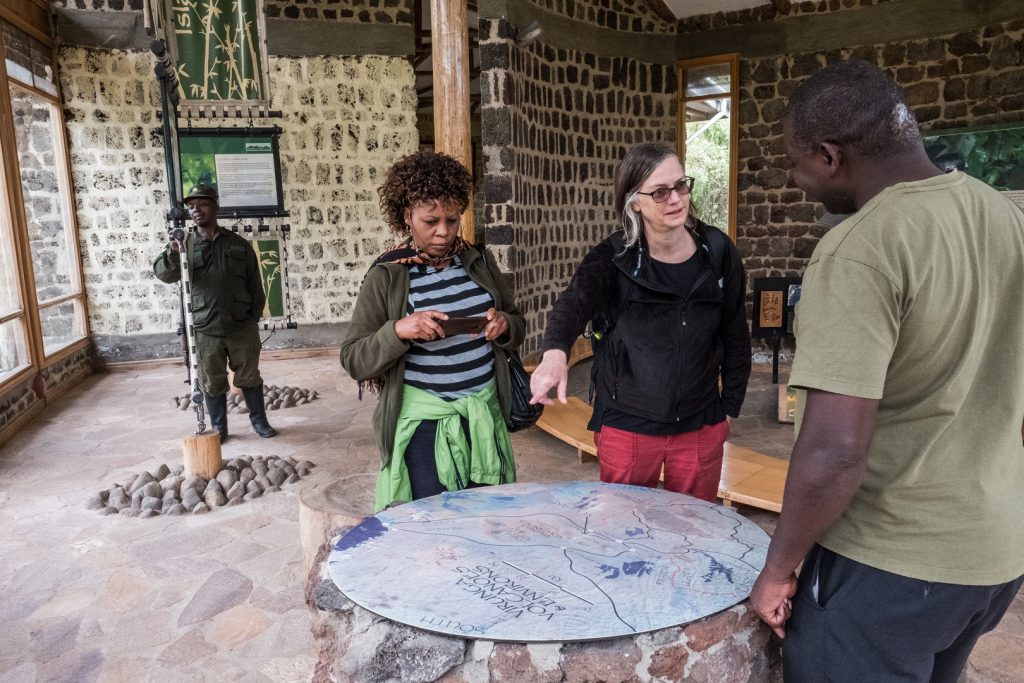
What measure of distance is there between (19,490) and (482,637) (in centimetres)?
445

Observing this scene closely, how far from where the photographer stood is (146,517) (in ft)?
13.8

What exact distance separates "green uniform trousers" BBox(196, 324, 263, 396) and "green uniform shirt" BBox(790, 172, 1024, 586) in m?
4.84

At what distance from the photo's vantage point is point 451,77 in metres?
4.68

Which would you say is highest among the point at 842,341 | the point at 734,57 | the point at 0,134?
the point at 734,57

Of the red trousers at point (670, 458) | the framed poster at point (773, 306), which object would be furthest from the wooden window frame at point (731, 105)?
the red trousers at point (670, 458)

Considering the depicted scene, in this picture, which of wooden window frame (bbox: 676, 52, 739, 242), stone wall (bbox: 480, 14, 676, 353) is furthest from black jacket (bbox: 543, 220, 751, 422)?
wooden window frame (bbox: 676, 52, 739, 242)

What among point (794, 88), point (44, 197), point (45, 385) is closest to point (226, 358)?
point (45, 385)

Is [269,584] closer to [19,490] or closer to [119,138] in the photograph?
[19,490]

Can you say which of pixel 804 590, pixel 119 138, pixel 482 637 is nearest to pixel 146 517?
pixel 482 637

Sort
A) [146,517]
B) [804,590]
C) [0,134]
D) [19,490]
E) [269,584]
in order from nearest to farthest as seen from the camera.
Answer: [804,590]
[269,584]
[146,517]
[19,490]
[0,134]

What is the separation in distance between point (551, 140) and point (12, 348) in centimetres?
505

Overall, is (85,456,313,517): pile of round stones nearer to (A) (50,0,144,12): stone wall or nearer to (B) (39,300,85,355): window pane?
(B) (39,300,85,355): window pane

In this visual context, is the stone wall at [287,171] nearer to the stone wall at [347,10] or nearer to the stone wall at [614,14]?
the stone wall at [347,10]

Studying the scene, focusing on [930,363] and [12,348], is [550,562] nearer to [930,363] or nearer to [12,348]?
[930,363]
